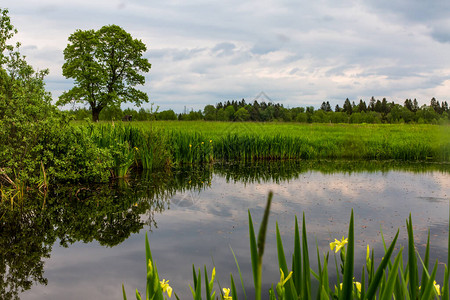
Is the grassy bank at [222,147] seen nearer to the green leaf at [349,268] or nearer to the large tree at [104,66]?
the green leaf at [349,268]

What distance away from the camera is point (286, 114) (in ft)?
122

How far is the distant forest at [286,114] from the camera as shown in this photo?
2332 cm

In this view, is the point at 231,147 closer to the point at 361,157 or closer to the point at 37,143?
the point at 361,157

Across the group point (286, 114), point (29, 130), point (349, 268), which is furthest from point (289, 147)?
point (286, 114)

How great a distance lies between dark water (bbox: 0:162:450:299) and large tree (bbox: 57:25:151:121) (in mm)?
26696

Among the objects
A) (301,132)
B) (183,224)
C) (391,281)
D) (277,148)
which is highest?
(301,132)

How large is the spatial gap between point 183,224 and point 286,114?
32.2 meters

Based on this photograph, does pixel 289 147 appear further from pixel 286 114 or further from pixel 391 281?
pixel 286 114

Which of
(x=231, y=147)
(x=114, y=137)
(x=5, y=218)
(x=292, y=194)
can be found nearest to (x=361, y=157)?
(x=231, y=147)

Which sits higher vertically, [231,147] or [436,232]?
[231,147]

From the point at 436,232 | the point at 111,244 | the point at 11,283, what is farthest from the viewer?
the point at 436,232

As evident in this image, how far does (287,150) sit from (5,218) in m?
11.5

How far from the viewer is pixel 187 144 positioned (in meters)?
13.2

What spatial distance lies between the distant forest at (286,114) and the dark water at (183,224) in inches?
81.3
